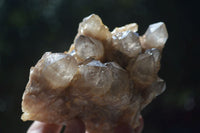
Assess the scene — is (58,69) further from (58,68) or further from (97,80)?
(97,80)

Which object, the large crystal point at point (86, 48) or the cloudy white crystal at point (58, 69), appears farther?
the large crystal point at point (86, 48)

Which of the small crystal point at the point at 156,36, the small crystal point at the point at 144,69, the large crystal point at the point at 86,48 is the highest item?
the large crystal point at the point at 86,48

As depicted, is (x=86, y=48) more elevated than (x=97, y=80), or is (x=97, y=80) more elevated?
(x=86, y=48)

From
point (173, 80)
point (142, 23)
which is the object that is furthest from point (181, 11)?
point (173, 80)

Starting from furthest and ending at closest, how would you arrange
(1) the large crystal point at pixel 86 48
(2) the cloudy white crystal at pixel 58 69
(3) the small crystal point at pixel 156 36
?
(3) the small crystal point at pixel 156 36 → (1) the large crystal point at pixel 86 48 → (2) the cloudy white crystal at pixel 58 69

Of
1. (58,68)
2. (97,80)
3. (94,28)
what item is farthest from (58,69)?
(94,28)

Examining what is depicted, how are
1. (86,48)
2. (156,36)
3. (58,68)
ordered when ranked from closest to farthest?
(58,68)
(86,48)
(156,36)

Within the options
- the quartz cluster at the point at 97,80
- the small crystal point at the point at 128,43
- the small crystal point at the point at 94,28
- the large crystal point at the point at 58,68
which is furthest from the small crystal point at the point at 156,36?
the large crystal point at the point at 58,68

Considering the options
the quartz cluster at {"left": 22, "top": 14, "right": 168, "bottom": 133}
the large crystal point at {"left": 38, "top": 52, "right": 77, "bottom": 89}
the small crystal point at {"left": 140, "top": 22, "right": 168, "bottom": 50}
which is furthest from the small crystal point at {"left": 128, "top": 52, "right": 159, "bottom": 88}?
the large crystal point at {"left": 38, "top": 52, "right": 77, "bottom": 89}

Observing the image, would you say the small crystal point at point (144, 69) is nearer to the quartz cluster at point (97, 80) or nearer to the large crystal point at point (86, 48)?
the quartz cluster at point (97, 80)
